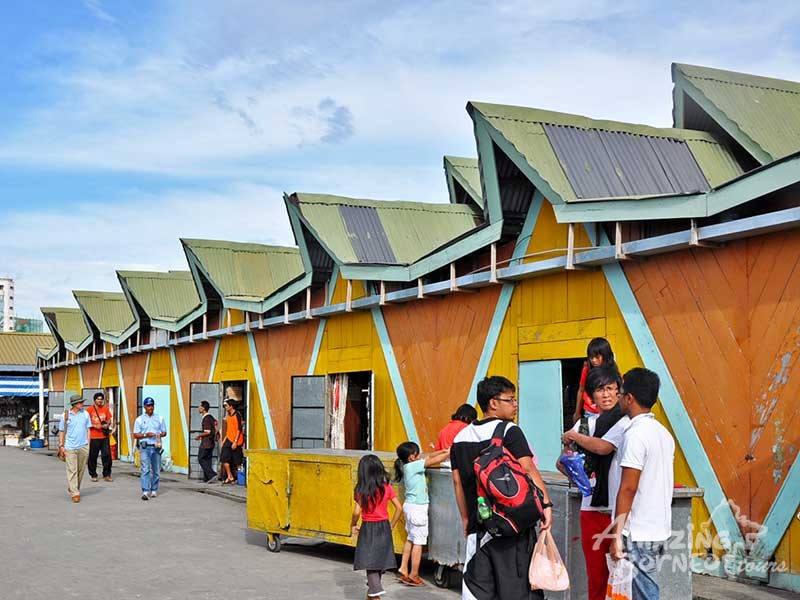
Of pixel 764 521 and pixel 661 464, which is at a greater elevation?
pixel 661 464

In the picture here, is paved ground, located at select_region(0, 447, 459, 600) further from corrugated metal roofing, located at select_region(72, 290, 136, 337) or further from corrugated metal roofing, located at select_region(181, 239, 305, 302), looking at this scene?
corrugated metal roofing, located at select_region(72, 290, 136, 337)

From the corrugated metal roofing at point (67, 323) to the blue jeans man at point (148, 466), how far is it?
22.7m

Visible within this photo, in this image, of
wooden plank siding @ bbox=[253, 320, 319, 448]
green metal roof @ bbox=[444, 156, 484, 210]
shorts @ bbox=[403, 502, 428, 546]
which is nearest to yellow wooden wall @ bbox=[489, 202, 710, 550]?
shorts @ bbox=[403, 502, 428, 546]

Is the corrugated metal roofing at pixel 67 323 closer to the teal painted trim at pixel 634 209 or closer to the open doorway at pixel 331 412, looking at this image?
the open doorway at pixel 331 412

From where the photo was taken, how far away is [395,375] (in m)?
15.8

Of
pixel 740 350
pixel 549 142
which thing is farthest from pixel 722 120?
pixel 740 350

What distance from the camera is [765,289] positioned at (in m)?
9.66

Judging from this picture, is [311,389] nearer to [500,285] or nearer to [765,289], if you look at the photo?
[500,285]

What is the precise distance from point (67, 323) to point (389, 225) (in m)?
25.6

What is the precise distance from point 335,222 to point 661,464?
12396 millimetres

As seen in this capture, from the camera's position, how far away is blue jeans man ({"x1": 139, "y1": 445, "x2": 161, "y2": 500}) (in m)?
17.8

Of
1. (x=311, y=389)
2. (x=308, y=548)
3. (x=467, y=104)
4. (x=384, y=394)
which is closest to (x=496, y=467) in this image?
(x=308, y=548)

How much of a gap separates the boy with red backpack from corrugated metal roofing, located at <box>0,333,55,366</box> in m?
48.8

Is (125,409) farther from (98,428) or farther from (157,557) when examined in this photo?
(157,557)
